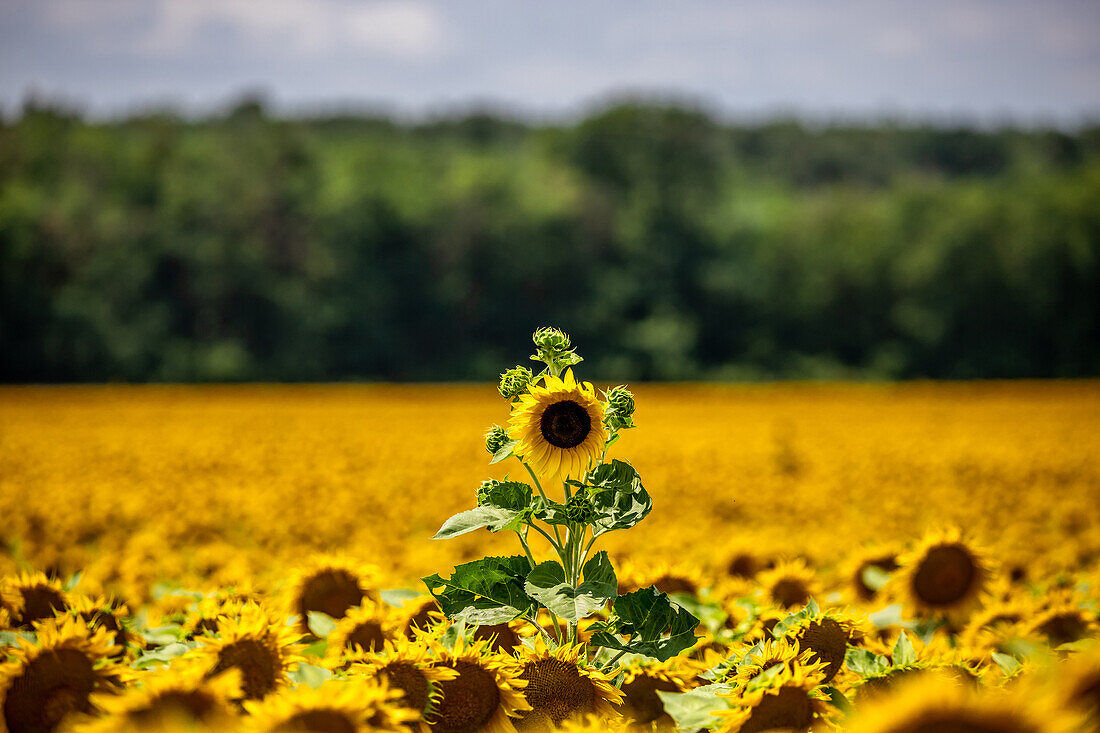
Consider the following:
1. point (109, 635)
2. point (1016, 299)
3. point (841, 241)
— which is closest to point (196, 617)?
point (109, 635)

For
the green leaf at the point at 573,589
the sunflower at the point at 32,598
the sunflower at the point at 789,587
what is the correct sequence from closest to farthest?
the green leaf at the point at 573,589 → the sunflower at the point at 32,598 → the sunflower at the point at 789,587

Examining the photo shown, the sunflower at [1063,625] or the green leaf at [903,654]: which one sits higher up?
the green leaf at [903,654]

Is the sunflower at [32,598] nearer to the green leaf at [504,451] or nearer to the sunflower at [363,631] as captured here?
the sunflower at [363,631]

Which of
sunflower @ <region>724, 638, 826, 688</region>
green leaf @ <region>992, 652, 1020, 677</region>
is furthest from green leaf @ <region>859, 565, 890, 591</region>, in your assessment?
sunflower @ <region>724, 638, 826, 688</region>

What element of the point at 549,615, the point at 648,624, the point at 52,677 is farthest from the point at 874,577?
the point at 52,677

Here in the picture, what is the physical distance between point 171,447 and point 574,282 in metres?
38.7

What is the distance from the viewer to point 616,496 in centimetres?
212

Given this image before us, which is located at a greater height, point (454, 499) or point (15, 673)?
point (15, 673)

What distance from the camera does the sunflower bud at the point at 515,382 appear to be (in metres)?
2.12

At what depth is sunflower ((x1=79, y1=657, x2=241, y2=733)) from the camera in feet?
4.74

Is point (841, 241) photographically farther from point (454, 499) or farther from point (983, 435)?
point (454, 499)

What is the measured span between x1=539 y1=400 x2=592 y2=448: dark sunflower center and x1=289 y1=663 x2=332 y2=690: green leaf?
28.2 inches

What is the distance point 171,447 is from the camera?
41.0 ft

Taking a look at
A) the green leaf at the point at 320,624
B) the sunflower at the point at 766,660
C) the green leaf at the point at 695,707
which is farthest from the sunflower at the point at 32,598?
the sunflower at the point at 766,660
